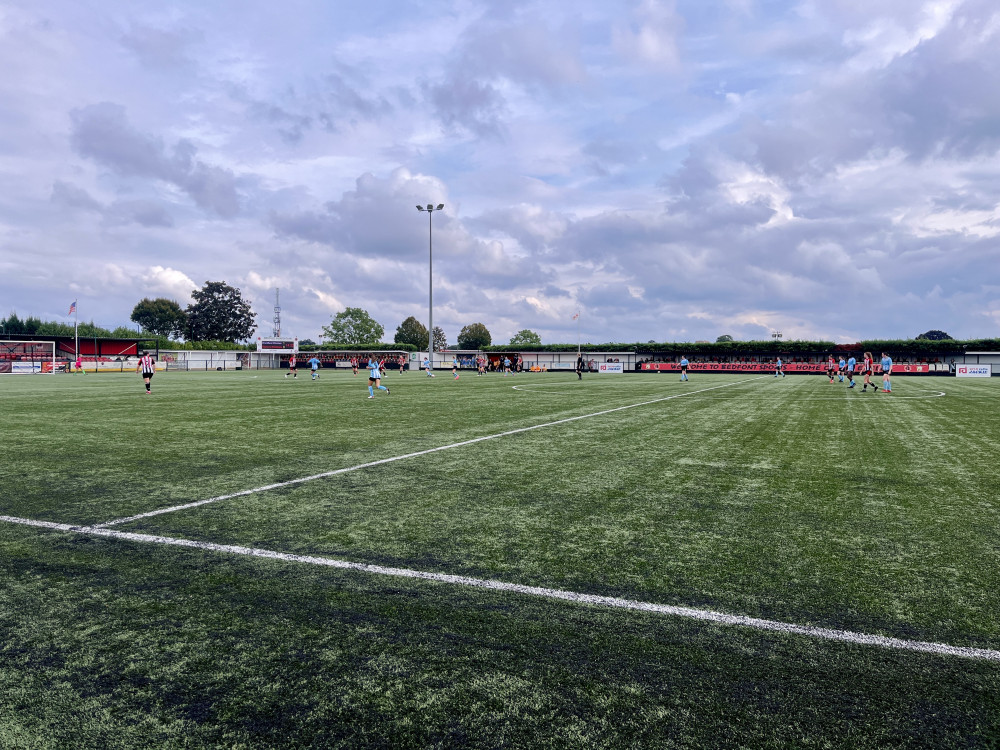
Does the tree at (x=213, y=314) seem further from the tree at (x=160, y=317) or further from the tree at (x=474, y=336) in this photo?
the tree at (x=474, y=336)

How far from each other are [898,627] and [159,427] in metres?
13.1

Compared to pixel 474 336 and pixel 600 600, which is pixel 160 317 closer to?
pixel 474 336

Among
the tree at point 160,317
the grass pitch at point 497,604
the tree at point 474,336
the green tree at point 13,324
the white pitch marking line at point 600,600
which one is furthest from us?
the tree at point 474,336

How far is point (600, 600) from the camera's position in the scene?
3500 millimetres

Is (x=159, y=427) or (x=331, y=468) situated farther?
(x=159, y=427)

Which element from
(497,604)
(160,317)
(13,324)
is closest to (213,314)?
(160,317)

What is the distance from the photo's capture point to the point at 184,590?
3.67 meters

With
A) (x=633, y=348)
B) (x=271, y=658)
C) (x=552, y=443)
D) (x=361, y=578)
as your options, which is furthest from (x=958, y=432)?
(x=633, y=348)

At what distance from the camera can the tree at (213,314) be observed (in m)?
124

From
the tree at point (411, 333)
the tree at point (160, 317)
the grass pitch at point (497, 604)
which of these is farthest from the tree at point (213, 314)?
the grass pitch at point (497, 604)

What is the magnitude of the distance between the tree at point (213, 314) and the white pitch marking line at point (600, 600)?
435 feet

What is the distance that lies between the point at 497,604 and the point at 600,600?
601 millimetres

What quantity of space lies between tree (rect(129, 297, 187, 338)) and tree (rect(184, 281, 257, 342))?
8.49ft

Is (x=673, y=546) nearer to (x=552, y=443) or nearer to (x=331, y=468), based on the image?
(x=331, y=468)
